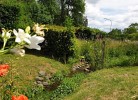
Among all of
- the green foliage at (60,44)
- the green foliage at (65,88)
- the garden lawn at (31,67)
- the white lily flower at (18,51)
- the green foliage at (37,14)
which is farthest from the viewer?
the green foliage at (37,14)

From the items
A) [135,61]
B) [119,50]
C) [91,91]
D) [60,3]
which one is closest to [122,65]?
[135,61]

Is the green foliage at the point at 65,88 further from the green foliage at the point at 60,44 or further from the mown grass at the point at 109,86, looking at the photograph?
the green foliage at the point at 60,44

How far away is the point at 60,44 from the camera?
62.7ft

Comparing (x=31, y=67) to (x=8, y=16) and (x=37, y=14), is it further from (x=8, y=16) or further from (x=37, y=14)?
(x=37, y=14)

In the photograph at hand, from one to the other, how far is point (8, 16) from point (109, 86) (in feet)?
29.3

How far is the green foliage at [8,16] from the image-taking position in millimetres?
19453

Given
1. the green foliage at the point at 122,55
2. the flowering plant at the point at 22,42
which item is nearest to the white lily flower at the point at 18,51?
the flowering plant at the point at 22,42

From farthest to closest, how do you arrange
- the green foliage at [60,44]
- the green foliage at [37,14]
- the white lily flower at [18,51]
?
the green foliage at [37,14]
the green foliage at [60,44]
the white lily flower at [18,51]

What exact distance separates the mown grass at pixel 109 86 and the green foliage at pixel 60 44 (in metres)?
3.57

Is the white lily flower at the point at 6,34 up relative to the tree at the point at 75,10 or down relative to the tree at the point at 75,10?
down

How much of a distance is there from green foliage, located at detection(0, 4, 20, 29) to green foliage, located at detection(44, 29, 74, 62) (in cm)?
183

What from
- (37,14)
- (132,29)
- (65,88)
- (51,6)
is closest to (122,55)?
(65,88)

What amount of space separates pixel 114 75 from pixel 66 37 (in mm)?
5129

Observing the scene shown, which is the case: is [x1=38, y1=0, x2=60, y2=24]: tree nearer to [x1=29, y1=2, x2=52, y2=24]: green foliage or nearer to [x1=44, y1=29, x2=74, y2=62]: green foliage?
[x1=29, y1=2, x2=52, y2=24]: green foliage
